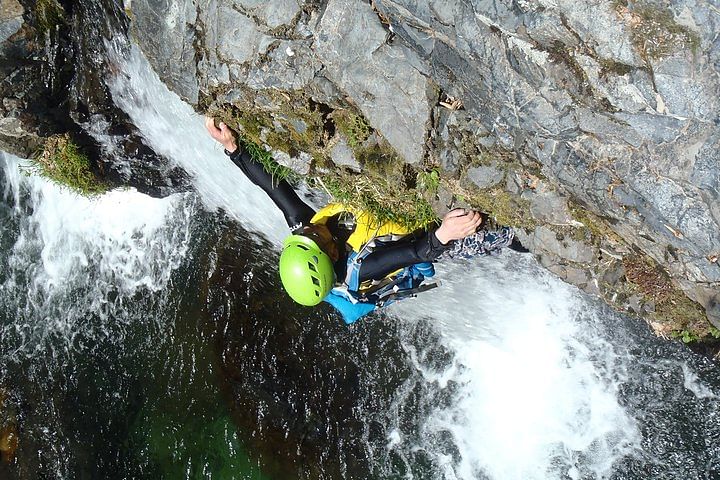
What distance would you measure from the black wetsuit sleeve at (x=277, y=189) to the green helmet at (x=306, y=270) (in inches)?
15.3

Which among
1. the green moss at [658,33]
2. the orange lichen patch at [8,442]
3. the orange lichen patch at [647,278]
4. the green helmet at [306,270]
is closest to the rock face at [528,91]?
the green moss at [658,33]

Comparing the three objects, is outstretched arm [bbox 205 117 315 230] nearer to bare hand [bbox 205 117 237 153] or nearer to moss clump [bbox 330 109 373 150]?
bare hand [bbox 205 117 237 153]

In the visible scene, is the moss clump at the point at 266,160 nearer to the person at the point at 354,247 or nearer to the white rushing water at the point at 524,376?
the person at the point at 354,247

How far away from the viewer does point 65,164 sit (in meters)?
8.00

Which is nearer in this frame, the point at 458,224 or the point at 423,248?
the point at 458,224

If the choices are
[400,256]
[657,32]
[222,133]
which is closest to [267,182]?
[222,133]

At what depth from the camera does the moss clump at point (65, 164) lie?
25.5 ft

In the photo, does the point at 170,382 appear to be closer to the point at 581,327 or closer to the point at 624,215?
the point at 581,327

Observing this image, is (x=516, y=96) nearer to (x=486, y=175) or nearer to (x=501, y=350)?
(x=486, y=175)

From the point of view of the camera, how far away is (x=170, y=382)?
9.92 metres

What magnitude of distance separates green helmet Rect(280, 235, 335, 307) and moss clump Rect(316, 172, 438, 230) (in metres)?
0.61

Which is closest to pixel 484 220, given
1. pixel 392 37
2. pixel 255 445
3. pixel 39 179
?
pixel 392 37

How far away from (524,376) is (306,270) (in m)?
3.03

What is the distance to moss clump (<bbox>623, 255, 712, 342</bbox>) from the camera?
5219mm
